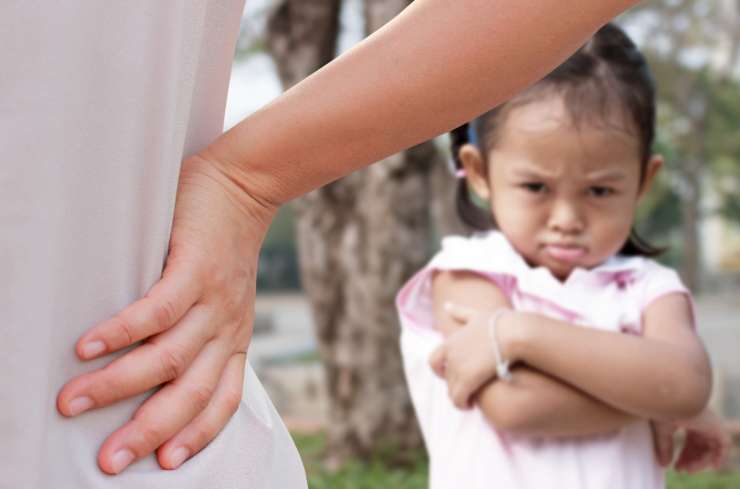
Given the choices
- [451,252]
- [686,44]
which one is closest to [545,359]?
[451,252]

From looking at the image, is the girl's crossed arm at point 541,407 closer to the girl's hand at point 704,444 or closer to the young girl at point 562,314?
the young girl at point 562,314

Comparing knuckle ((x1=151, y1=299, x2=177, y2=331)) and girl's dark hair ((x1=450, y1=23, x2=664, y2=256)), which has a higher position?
girl's dark hair ((x1=450, y1=23, x2=664, y2=256))

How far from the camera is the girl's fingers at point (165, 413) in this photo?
1033 mm

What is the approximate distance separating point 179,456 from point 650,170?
134 centimetres

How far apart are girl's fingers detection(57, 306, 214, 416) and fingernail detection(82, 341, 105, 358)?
20 mm

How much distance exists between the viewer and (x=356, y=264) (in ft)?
17.9

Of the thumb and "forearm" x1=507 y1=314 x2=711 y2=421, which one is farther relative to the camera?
the thumb

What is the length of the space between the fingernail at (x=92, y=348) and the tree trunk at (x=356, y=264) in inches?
169

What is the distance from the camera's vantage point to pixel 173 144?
44.2 inches

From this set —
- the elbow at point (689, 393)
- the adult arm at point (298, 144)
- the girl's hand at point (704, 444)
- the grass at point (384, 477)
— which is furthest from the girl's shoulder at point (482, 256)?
the grass at point (384, 477)

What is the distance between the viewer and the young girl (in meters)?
1.85

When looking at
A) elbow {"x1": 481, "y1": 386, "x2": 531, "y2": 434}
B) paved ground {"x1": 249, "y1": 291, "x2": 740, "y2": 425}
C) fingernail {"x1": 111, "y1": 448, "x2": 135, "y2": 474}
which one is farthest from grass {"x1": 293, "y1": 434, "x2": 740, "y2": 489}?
fingernail {"x1": 111, "y1": 448, "x2": 135, "y2": 474}

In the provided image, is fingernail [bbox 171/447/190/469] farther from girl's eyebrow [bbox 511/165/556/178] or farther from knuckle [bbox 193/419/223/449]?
girl's eyebrow [bbox 511/165/556/178]

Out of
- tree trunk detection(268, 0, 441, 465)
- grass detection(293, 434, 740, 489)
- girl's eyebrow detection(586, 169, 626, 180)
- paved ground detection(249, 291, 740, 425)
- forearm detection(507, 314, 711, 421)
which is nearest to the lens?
forearm detection(507, 314, 711, 421)
